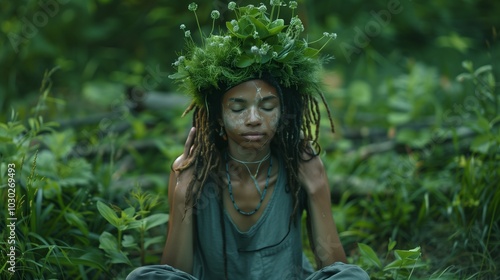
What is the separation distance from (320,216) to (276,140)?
0.39 m

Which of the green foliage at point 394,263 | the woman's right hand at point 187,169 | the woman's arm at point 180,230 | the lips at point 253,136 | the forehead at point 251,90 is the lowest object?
the green foliage at point 394,263

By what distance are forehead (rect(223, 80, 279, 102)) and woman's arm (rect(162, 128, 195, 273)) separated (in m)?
0.41

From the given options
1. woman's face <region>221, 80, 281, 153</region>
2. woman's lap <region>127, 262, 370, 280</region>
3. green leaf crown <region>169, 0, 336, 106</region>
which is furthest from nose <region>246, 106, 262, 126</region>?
woman's lap <region>127, 262, 370, 280</region>

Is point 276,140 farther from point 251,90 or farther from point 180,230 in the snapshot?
point 180,230

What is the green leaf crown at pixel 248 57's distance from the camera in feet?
9.69

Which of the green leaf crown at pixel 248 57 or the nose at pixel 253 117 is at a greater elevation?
the green leaf crown at pixel 248 57

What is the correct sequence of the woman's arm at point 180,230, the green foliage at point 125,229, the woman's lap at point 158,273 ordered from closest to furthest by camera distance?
the woman's lap at point 158,273 < the woman's arm at point 180,230 < the green foliage at point 125,229

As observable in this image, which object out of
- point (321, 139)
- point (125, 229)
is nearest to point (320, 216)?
point (125, 229)

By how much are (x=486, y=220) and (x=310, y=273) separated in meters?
1.05

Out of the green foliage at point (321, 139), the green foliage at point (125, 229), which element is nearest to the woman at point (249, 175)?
the green foliage at point (321, 139)

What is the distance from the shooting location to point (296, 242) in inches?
128

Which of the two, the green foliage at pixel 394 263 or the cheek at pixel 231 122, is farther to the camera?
the green foliage at pixel 394 263

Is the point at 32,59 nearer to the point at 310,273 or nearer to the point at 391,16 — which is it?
the point at 391,16

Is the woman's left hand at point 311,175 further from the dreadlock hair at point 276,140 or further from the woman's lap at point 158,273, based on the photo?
the woman's lap at point 158,273
